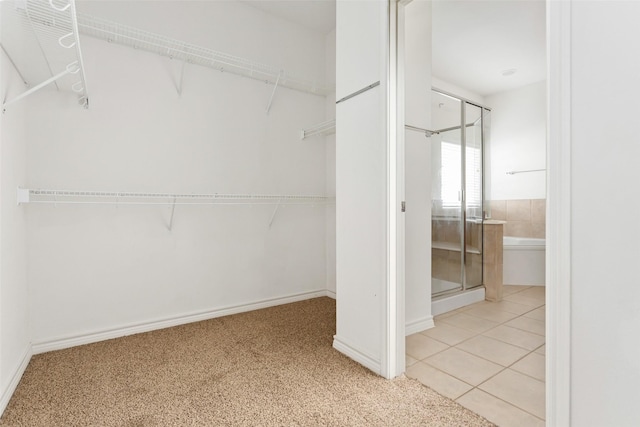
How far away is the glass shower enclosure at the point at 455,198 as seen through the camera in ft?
9.93

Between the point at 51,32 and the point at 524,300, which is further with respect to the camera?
the point at 524,300

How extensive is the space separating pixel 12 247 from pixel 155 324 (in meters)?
1.08

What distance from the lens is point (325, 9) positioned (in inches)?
118

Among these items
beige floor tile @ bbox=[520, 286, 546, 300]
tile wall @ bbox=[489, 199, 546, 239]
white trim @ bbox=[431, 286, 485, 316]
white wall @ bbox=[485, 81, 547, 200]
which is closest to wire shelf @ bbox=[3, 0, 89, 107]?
white trim @ bbox=[431, 286, 485, 316]

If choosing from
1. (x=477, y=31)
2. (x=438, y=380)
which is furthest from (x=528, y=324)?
(x=477, y=31)

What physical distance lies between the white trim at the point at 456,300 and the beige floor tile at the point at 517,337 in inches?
18.2

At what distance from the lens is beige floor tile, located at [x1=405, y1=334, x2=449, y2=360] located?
207 cm

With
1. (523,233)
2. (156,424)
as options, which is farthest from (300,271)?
(523,233)

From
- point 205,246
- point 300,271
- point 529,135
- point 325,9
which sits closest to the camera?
point 205,246

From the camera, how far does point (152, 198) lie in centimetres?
245

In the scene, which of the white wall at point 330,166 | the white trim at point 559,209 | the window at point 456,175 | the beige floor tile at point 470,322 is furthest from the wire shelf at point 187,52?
the beige floor tile at point 470,322

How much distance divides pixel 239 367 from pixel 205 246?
3.76 ft

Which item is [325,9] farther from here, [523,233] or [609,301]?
[523,233]

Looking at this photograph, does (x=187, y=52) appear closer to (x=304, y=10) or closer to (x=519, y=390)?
(x=304, y=10)
